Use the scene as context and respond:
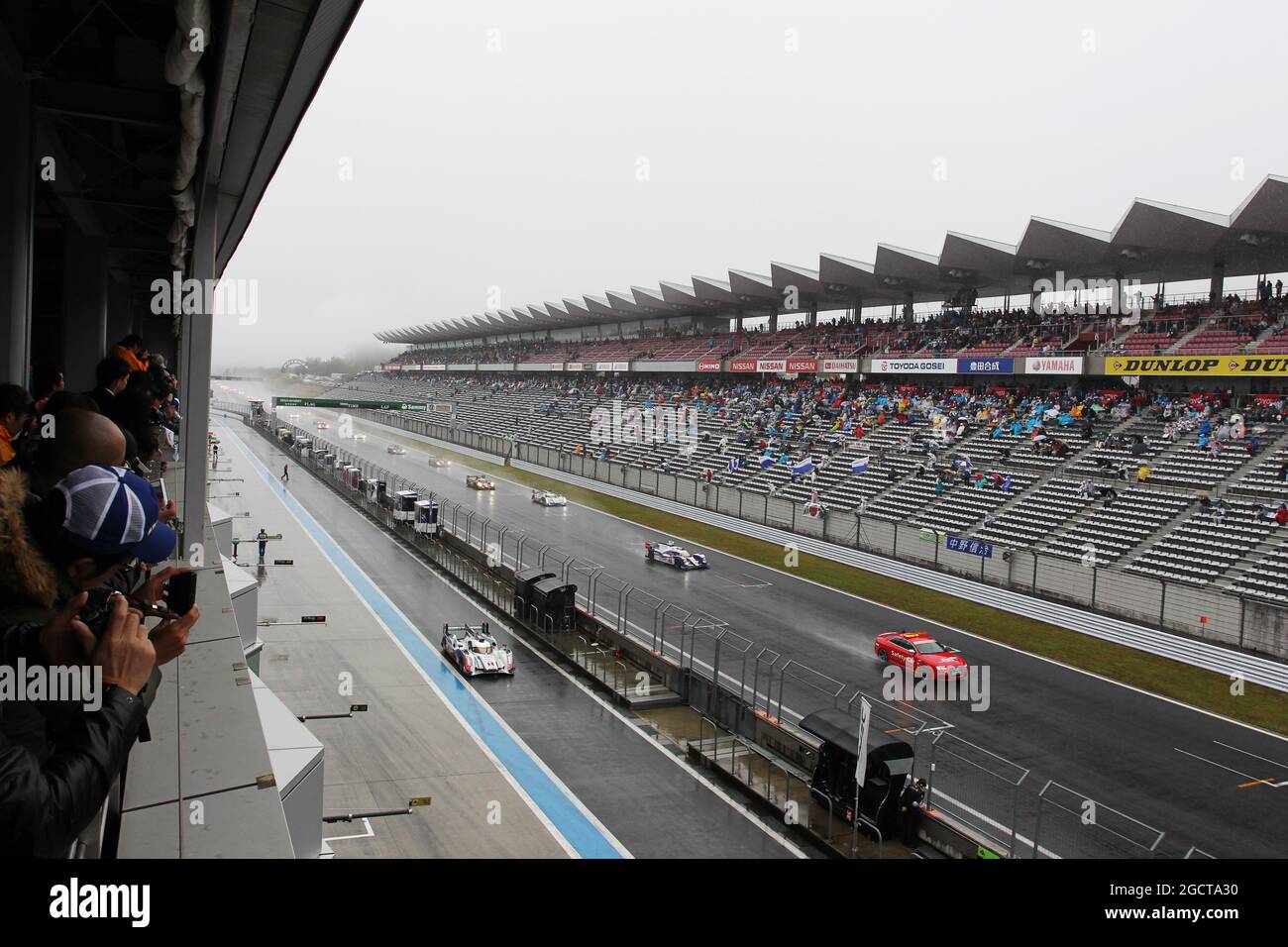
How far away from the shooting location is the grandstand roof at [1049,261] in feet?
102

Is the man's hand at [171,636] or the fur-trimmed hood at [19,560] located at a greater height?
the fur-trimmed hood at [19,560]

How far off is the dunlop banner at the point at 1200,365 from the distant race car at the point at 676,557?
57.4 ft

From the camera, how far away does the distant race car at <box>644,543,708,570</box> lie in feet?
96.0

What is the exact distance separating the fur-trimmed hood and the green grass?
20.0m

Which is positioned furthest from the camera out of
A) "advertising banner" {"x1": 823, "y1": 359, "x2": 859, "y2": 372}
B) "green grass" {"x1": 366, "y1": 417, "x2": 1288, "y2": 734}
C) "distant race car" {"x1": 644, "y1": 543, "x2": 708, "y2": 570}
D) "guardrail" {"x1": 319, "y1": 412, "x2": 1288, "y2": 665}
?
"advertising banner" {"x1": 823, "y1": 359, "x2": 859, "y2": 372}

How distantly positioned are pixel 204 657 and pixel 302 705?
43.4 ft

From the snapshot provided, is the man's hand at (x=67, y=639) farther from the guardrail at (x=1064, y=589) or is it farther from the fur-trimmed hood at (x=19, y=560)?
the guardrail at (x=1064, y=589)

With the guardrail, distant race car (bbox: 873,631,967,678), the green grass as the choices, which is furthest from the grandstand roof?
distant race car (bbox: 873,631,967,678)

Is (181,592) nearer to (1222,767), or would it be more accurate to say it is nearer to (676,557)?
(1222,767)

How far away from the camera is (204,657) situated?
514cm

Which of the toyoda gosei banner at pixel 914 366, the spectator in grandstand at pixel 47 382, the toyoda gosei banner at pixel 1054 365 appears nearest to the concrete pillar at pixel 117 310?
the spectator in grandstand at pixel 47 382

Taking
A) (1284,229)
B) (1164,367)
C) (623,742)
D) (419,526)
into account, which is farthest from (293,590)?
(1284,229)

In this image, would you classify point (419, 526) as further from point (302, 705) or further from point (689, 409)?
point (689, 409)

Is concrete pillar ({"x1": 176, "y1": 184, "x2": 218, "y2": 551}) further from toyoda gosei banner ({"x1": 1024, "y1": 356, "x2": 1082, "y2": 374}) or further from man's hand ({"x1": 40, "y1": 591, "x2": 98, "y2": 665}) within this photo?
toyoda gosei banner ({"x1": 1024, "y1": 356, "x2": 1082, "y2": 374})
